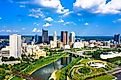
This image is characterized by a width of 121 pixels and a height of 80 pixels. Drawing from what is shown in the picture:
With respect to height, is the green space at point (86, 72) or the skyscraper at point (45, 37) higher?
the skyscraper at point (45, 37)

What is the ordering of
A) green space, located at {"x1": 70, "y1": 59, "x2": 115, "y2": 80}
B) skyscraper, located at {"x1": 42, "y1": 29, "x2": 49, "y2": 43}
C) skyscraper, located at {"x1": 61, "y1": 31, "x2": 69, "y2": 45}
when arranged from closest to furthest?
green space, located at {"x1": 70, "y1": 59, "x2": 115, "y2": 80} < skyscraper, located at {"x1": 61, "y1": 31, "x2": 69, "y2": 45} < skyscraper, located at {"x1": 42, "y1": 29, "x2": 49, "y2": 43}

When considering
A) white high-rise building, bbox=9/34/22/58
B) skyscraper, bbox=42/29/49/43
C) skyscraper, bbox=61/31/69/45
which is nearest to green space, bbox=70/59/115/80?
white high-rise building, bbox=9/34/22/58

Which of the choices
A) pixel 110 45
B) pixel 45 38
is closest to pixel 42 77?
pixel 110 45

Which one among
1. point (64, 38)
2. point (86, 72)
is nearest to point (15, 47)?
point (86, 72)

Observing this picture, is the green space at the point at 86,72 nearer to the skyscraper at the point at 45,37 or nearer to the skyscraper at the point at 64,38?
the skyscraper at the point at 64,38

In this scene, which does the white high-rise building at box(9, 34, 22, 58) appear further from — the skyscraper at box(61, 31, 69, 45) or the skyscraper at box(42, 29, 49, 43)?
the skyscraper at box(42, 29, 49, 43)

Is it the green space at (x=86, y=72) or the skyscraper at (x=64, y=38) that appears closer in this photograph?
the green space at (x=86, y=72)

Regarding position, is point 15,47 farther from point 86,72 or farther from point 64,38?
point 64,38

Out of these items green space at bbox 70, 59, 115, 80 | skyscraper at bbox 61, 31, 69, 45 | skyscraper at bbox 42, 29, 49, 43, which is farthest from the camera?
skyscraper at bbox 42, 29, 49, 43

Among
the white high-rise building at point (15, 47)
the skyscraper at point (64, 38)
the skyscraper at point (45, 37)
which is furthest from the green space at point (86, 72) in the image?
the skyscraper at point (45, 37)

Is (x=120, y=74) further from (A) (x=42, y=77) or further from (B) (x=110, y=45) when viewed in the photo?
(B) (x=110, y=45)

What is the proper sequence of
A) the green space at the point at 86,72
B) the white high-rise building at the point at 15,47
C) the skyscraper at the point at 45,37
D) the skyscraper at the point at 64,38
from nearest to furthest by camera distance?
1. the green space at the point at 86,72
2. the white high-rise building at the point at 15,47
3. the skyscraper at the point at 64,38
4. the skyscraper at the point at 45,37
